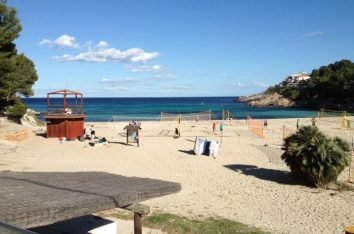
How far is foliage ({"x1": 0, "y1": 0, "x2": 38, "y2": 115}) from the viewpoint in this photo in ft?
94.7

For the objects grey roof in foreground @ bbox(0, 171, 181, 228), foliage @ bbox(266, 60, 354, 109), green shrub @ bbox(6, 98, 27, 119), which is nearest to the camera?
grey roof in foreground @ bbox(0, 171, 181, 228)

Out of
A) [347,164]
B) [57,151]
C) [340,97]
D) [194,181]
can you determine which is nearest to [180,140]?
[57,151]

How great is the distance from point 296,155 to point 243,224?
6.01m

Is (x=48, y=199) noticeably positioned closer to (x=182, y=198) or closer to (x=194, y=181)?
(x=182, y=198)

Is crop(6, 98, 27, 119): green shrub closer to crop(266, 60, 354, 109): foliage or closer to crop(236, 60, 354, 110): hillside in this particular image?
crop(236, 60, 354, 110): hillside

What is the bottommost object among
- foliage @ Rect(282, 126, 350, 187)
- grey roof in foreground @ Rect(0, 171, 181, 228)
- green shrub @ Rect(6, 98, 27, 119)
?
foliage @ Rect(282, 126, 350, 187)

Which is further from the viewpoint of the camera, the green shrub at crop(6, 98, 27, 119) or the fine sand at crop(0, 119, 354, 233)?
the green shrub at crop(6, 98, 27, 119)

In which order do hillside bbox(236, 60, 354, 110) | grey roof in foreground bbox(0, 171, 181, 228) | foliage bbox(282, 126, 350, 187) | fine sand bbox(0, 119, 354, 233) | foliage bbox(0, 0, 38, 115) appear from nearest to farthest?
grey roof in foreground bbox(0, 171, 181, 228) → fine sand bbox(0, 119, 354, 233) → foliage bbox(282, 126, 350, 187) → foliage bbox(0, 0, 38, 115) → hillside bbox(236, 60, 354, 110)

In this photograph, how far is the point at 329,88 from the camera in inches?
3898

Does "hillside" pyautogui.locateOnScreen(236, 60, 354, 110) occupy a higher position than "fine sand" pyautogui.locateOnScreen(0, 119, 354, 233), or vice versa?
"hillside" pyautogui.locateOnScreen(236, 60, 354, 110)

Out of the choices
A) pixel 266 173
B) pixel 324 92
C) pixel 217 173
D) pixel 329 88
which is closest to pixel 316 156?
pixel 266 173

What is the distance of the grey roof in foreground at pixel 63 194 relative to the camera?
5172mm

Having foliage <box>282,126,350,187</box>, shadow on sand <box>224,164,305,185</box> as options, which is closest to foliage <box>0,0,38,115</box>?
shadow on sand <box>224,164,305,185</box>

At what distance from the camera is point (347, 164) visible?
639 inches
